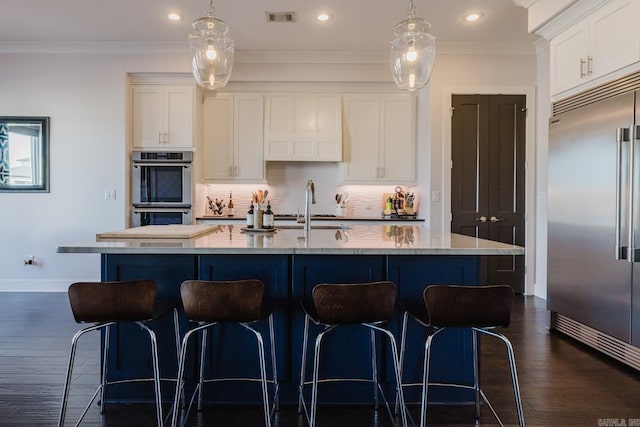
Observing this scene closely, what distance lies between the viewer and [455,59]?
15.9 ft

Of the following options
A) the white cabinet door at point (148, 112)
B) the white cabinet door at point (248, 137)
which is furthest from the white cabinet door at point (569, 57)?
the white cabinet door at point (148, 112)

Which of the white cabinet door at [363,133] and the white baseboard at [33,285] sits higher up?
the white cabinet door at [363,133]

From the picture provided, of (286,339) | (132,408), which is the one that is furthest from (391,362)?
(132,408)

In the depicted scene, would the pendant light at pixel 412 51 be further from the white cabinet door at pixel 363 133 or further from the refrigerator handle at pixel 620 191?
the white cabinet door at pixel 363 133

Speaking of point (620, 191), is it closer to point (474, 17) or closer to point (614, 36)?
point (614, 36)

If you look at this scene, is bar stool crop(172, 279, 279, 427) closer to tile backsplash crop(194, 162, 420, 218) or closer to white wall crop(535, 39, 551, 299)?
tile backsplash crop(194, 162, 420, 218)

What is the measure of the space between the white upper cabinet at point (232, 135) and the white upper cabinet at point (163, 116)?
1.02 ft

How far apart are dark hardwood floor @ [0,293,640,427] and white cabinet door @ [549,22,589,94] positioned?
2.07 metres

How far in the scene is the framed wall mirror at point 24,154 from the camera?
4.88 m

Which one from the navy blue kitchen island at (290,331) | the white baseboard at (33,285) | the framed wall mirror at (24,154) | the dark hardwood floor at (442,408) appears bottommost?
the dark hardwood floor at (442,408)

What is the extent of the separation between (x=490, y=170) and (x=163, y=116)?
12.8 ft

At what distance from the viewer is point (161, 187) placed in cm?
494

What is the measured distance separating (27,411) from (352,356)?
5.65ft

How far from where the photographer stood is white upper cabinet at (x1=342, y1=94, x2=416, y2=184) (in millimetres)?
5207
